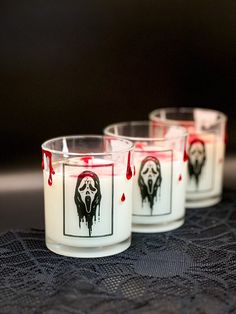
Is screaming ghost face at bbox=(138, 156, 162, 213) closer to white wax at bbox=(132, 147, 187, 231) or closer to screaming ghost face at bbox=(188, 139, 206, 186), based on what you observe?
white wax at bbox=(132, 147, 187, 231)

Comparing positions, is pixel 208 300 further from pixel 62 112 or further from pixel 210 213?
pixel 62 112

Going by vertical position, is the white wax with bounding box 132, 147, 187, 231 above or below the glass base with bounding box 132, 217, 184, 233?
above

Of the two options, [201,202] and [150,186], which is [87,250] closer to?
[150,186]

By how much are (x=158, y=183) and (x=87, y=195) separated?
0.11m

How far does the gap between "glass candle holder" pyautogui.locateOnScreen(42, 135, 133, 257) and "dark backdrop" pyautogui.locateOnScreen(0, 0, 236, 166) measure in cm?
29

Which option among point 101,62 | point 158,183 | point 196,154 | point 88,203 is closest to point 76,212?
point 88,203

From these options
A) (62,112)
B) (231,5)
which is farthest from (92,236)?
(231,5)

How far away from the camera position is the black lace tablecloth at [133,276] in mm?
619

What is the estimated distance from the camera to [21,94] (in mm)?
1006

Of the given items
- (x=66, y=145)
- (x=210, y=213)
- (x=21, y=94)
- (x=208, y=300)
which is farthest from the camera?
(x=21, y=94)

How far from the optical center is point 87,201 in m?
0.71

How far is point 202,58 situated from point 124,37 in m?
0.12

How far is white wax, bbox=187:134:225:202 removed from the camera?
88 cm

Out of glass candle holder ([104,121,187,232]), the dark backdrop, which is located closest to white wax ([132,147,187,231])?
glass candle holder ([104,121,187,232])
